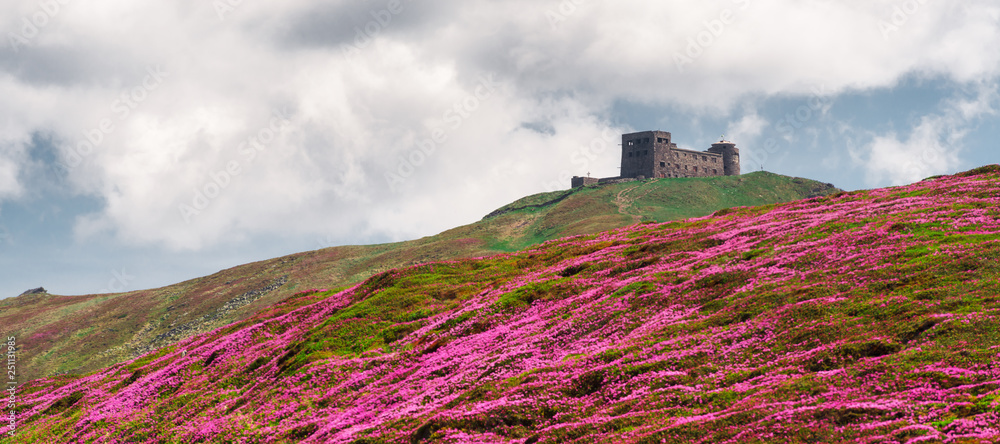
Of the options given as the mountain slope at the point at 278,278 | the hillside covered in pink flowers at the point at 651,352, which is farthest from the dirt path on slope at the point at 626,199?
the hillside covered in pink flowers at the point at 651,352

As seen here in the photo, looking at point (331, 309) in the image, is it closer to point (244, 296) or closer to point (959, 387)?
point (959, 387)

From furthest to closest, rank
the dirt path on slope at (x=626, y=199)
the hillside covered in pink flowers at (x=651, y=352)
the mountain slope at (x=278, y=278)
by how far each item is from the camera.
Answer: the dirt path on slope at (x=626, y=199) < the mountain slope at (x=278, y=278) < the hillside covered in pink flowers at (x=651, y=352)

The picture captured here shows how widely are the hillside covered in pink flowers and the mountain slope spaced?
2279 inches

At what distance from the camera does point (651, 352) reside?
105 ft

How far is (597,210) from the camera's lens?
17112 cm

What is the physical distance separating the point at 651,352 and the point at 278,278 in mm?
128531

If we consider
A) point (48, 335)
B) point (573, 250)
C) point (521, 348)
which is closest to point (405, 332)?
point (521, 348)

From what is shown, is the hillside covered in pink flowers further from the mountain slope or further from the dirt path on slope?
the dirt path on slope

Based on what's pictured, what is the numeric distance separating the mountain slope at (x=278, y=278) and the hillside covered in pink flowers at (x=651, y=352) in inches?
2279

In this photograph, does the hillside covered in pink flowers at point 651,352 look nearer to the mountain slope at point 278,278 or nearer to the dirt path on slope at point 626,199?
the mountain slope at point 278,278

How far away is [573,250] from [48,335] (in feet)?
373

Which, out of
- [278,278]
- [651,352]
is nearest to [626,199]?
[278,278]

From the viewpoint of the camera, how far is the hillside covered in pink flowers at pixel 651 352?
23.7 metres

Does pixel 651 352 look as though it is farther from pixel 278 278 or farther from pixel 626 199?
pixel 626 199
